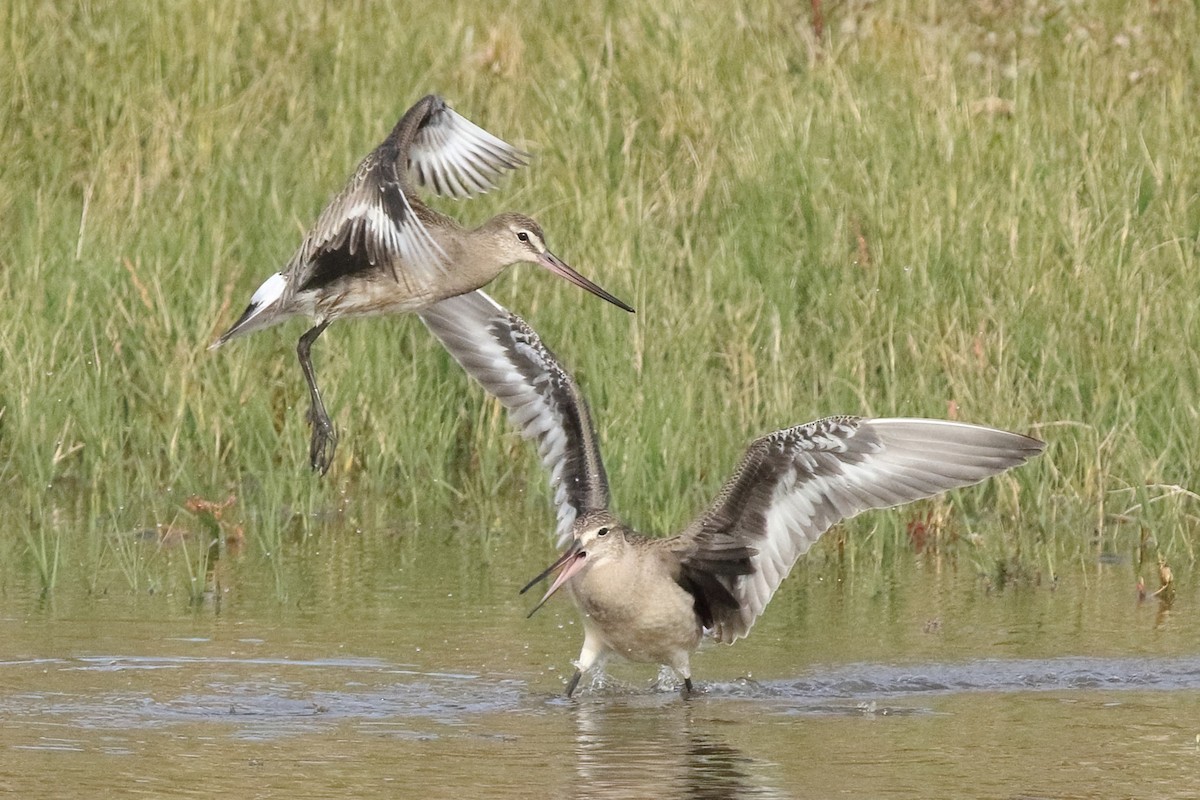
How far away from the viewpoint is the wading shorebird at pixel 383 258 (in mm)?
7980

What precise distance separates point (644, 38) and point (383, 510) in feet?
12.6

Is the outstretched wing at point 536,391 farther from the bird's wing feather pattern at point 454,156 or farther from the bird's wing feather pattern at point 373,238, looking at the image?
the bird's wing feather pattern at point 454,156

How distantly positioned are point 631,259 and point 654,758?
13.6 ft

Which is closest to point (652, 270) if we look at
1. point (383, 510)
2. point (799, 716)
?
point (383, 510)

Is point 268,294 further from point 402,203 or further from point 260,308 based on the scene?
point 402,203

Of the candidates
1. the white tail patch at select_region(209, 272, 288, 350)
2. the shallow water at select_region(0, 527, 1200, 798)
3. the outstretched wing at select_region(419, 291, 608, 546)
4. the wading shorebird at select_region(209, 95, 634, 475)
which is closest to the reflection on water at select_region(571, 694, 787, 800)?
the shallow water at select_region(0, 527, 1200, 798)

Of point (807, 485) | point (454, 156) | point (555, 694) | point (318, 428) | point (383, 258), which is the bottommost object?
point (555, 694)

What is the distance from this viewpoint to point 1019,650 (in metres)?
7.21

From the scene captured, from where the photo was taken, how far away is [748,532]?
7.38 m

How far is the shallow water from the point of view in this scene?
19.1 feet

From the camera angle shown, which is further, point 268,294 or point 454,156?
point 454,156

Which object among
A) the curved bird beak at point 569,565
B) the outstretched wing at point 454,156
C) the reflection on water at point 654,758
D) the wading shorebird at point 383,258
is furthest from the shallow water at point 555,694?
the outstretched wing at point 454,156

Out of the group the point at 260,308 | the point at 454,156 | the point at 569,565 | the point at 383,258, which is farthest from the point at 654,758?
the point at 454,156

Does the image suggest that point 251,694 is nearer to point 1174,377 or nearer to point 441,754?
point 441,754
